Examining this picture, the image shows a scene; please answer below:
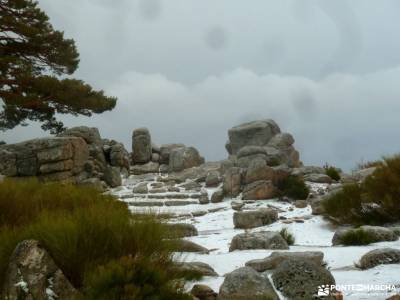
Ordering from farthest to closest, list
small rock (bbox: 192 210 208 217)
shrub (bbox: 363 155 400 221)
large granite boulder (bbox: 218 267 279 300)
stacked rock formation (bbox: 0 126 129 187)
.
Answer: stacked rock formation (bbox: 0 126 129 187) → small rock (bbox: 192 210 208 217) → shrub (bbox: 363 155 400 221) → large granite boulder (bbox: 218 267 279 300)

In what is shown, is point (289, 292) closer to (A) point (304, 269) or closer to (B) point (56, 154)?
(A) point (304, 269)

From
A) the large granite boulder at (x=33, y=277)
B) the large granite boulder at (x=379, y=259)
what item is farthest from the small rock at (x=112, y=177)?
the large granite boulder at (x=33, y=277)

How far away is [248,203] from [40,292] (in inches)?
542

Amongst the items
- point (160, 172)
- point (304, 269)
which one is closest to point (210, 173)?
point (160, 172)

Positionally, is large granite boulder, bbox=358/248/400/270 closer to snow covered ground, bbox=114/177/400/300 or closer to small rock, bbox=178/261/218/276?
snow covered ground, bbox=114/177/400/300

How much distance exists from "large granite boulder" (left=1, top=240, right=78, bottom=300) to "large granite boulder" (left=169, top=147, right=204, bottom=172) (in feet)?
72.9

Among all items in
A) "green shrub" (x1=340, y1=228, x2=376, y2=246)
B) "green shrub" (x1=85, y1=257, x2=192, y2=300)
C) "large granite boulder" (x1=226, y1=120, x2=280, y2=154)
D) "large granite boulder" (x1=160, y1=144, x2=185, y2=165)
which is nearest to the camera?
"green shrub" (x1=85, y1=257, x2=192, y2=300)

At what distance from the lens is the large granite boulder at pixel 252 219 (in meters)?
13.2

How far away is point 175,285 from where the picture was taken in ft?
13.8

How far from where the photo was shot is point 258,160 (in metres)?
19.6

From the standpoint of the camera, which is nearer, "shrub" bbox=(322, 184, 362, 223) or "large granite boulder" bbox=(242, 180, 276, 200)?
"shrub" bbox=(322, 184, 362, 223)

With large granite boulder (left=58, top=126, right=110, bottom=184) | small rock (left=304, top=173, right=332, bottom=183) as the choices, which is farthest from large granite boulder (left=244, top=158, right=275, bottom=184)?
large granite boulder (left=58, top=126, right=110, bottom=184)

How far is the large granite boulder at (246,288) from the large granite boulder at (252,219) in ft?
26.8

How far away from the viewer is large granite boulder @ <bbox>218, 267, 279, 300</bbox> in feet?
15.4
